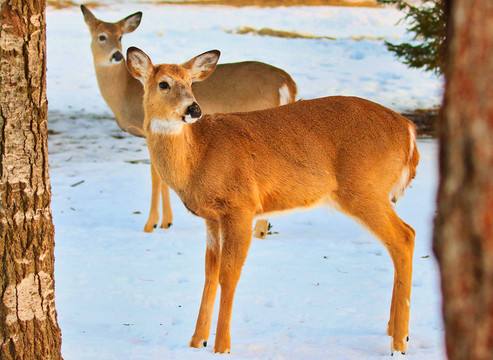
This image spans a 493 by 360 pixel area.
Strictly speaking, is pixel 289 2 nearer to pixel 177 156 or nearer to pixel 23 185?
pixel 177 156

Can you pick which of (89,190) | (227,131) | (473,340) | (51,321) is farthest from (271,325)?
(89,190)

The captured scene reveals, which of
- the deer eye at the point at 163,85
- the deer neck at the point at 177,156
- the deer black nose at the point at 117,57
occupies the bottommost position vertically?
the deer black nose at the point at 117,57

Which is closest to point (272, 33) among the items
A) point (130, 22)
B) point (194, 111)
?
point (130, 22)

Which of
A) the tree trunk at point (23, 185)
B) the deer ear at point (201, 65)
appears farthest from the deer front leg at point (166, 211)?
the tree trunk at point (23, 185)

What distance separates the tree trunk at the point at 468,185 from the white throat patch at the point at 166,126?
3.10m

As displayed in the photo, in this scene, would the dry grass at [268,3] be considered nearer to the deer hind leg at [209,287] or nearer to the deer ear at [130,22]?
the deer ear at [130,22]

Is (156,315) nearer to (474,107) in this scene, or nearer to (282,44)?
(474,107)

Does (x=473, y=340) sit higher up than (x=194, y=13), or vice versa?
(x=473, y=340)

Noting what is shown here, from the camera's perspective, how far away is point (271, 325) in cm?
443

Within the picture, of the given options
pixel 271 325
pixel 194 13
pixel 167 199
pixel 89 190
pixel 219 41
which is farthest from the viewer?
pixel 194 13

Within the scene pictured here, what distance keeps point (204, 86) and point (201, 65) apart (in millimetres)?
3240

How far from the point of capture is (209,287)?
4.36 meters

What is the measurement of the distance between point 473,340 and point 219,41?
18.0 m

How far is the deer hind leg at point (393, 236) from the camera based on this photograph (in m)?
4.26
